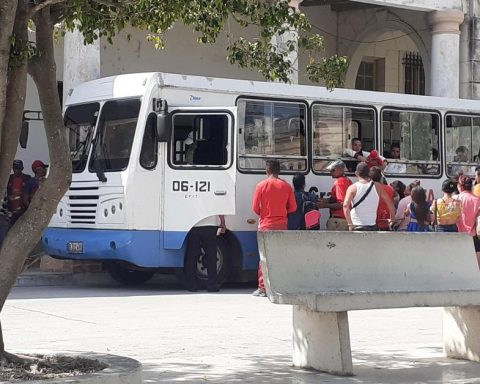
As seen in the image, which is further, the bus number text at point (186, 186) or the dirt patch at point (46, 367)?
the bus number text at point (186, 186)

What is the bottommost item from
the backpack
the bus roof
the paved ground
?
the paved ground

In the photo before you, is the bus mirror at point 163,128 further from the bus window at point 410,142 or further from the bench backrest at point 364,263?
the bench backrest at point 364,263

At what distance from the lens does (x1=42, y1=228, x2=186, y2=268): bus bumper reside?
607 inches

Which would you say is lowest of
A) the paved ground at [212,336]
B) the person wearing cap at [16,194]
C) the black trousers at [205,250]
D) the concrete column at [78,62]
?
the paved ground at [212,336]

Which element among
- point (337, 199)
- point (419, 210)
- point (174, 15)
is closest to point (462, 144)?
point (337, 199)

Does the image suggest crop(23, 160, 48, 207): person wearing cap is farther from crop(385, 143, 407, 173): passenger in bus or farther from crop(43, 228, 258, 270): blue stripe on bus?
crop(385, 143, 407, 173): passenger in bus

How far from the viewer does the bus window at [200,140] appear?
51.8 ft

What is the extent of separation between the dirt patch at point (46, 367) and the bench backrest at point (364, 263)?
1.61 metres

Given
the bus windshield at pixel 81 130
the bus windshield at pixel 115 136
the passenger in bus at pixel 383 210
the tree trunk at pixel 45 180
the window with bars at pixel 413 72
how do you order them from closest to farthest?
the tree trunk at pixel 45 180 < the bus windshield at pixel 115 136 < the passenger in bus at pixel 383 210 < the bus windshield at pixel 81 130 < the window with bars at pixel 413 72

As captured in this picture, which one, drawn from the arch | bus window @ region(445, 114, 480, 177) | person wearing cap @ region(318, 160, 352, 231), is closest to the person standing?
person wearing cap @ region(318, 160, 352, 231)

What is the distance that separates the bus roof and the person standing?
2.07m

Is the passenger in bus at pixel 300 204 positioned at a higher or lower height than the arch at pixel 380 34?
lower

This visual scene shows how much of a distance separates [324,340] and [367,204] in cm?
644

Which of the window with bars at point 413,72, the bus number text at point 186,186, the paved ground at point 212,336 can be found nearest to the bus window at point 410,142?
the bus number text at point 186,186
